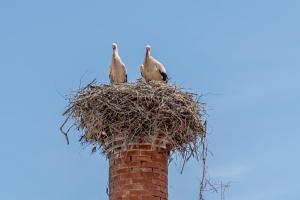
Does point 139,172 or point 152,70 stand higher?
point 152,70

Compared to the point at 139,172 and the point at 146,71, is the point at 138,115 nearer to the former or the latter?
the point at 139,172

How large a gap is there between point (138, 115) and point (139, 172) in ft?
3.12

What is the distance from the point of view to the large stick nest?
10.7 m

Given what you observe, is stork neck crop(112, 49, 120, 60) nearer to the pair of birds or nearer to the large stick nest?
the pair of birds

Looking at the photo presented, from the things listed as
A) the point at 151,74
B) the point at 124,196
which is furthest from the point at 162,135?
the point at 151,74

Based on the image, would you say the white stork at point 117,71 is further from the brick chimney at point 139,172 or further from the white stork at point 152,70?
the brick chimney at point 139,172

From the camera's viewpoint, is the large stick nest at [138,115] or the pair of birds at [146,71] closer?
the large stick nest at [138,115]

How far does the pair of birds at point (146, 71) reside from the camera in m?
13.7

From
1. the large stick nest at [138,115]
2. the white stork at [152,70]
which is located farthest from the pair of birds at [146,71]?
the large stick nest at [138,115]

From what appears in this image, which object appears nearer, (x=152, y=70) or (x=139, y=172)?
(x=139, y=172)

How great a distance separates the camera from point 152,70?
1380cm

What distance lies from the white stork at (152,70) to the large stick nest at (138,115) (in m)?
1.99

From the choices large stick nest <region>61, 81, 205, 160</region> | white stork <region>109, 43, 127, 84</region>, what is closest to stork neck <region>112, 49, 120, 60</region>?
white stork <region>109, 43, 127, 84</region>

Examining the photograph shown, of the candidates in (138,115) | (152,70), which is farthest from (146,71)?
(138,115)
